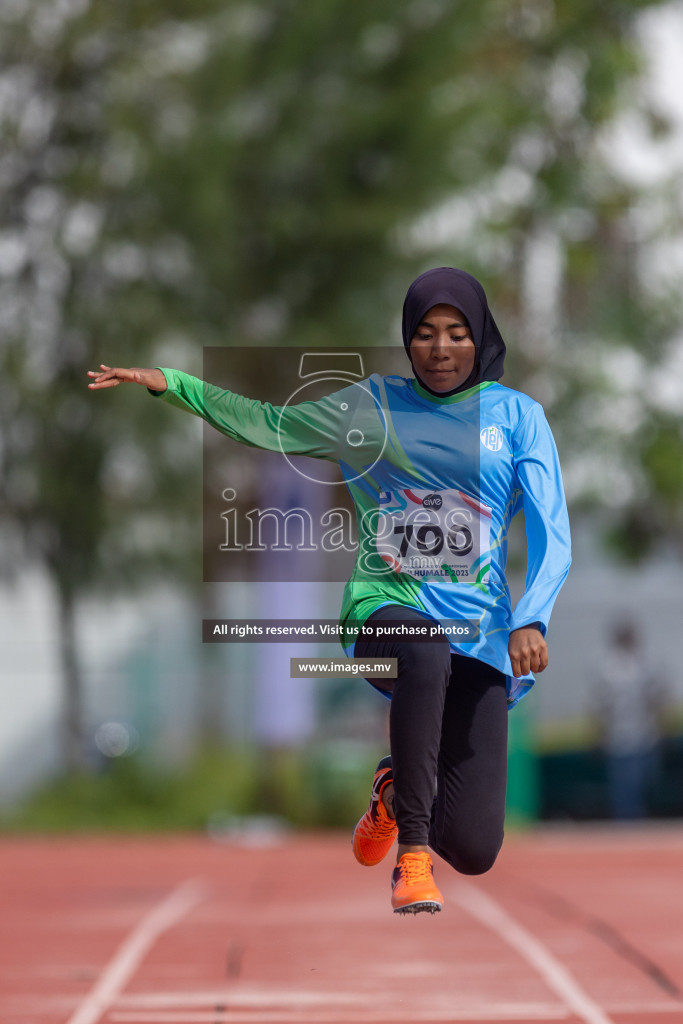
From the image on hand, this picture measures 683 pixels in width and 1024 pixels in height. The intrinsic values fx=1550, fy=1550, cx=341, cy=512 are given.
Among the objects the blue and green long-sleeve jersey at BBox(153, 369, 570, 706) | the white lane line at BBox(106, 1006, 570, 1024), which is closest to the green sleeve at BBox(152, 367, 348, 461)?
the blue and green long-sleeve jersey at BBox(153, 369, 570, 706)

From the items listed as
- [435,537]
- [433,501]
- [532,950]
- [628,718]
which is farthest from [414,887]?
[628,718]

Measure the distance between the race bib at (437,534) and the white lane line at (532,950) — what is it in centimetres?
295

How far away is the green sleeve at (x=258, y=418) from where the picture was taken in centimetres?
483

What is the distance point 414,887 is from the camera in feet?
14.6

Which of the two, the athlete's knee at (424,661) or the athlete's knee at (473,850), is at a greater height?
the athlete's knee at (424,661)

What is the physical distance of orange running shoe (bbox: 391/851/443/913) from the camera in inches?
175

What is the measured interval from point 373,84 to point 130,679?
7.47m

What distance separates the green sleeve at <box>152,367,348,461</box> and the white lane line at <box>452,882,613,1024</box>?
11.0 ft

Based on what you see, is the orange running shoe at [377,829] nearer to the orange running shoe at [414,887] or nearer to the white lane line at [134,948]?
the orange running shoe at [414,887]

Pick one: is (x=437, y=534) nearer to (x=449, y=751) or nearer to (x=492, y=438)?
(x=492, y=438)

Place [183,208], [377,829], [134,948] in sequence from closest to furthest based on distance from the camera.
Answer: [377,829], [134,948], [183,208]

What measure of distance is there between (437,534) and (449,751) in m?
0.71

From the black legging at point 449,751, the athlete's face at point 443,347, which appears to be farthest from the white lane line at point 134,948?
the athlete's face at point 443,347

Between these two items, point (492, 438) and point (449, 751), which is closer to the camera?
point (492, 438)
